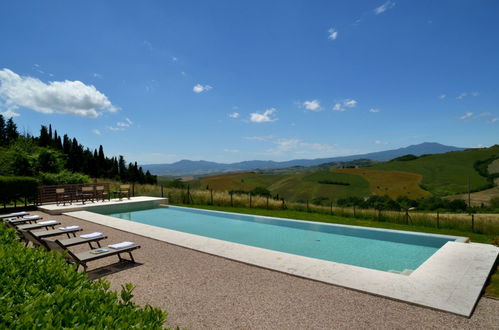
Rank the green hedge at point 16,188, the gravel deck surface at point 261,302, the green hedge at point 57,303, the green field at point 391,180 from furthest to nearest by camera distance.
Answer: the green field at point 391,180 → the green hedge at point 16,188 → the gravel deck surface at point 261,302 → the green hedge at point 57,303

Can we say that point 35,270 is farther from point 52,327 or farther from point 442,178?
point 442,178

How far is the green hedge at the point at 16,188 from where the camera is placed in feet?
39.6

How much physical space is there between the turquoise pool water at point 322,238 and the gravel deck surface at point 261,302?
266 centimetres

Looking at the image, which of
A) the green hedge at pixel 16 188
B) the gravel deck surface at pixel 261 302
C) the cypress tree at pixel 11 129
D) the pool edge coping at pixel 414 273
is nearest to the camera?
the gravel deck surface at pixel 261 302

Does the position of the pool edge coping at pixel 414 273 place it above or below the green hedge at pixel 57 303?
below

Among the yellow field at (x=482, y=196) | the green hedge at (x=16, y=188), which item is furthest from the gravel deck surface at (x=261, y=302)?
the yellow field at (x=482, y=196)

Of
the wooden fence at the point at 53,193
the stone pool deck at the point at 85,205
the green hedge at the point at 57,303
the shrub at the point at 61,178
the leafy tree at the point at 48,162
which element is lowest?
the stone pool deck at the point at 85,205

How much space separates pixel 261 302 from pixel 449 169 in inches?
2773

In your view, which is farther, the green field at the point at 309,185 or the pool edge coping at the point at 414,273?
the green field at the point at 309,185

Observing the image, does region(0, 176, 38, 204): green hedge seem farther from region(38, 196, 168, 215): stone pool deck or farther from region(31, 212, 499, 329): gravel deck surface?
region(31, 212, 499, 329): gravel deck surface

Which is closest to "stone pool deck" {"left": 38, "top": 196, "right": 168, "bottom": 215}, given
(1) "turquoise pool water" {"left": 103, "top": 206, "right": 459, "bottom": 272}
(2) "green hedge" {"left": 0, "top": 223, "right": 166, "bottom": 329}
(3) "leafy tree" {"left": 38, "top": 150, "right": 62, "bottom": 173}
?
(1) "turquoise pool water" {"left": 103, "top": 206, "right": 459, "bottom": 272}

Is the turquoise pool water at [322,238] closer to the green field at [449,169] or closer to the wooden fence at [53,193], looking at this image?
the wooden fence at [53,193]

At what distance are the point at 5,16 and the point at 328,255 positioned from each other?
1324cm

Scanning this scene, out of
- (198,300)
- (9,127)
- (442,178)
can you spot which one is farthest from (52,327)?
(442,178)
